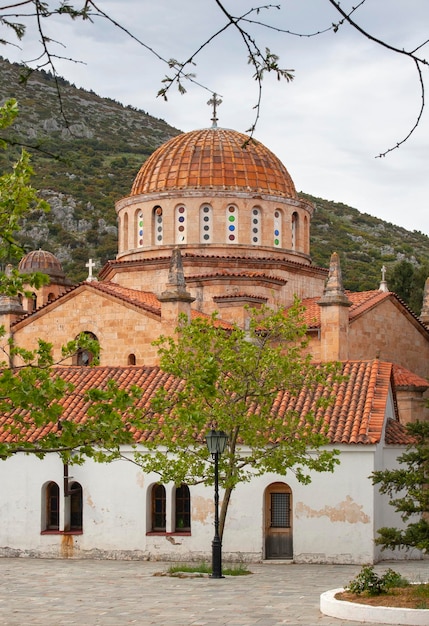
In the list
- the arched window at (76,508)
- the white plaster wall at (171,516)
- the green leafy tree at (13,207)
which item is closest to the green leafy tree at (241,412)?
the white plaster wall at (171,516)

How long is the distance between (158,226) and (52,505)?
42.0ft

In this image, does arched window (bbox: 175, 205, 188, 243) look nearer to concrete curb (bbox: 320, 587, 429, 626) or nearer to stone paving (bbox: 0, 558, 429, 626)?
stone paving (bbox: 0, 558, 429, 626)

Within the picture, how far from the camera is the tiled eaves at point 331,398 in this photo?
2286 cm

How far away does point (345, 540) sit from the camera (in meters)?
22.2

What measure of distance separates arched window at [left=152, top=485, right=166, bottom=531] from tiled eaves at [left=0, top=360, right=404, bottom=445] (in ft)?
4.18

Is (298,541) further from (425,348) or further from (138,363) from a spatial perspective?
(425,348)

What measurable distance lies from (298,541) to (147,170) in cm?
1724

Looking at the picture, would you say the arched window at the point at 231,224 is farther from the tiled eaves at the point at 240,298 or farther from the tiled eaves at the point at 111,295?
the tiled eaves at the point at 111,295

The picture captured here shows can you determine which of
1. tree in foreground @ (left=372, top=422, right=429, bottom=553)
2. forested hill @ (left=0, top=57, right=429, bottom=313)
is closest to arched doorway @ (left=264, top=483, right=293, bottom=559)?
tree in foreground @ (left=372, top=422, right=429, bottom=553)

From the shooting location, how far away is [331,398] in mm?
21594

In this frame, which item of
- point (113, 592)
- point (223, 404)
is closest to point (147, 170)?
point (223, 404)

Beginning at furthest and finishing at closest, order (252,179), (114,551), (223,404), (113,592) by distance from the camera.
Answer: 1. (252,179)
2. (114,551)
3. (223,404)
4. (113,592)

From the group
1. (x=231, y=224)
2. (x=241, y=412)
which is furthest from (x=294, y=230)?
(x=241, y=412)

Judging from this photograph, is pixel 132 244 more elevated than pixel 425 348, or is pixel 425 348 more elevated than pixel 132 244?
pixel 132 244
